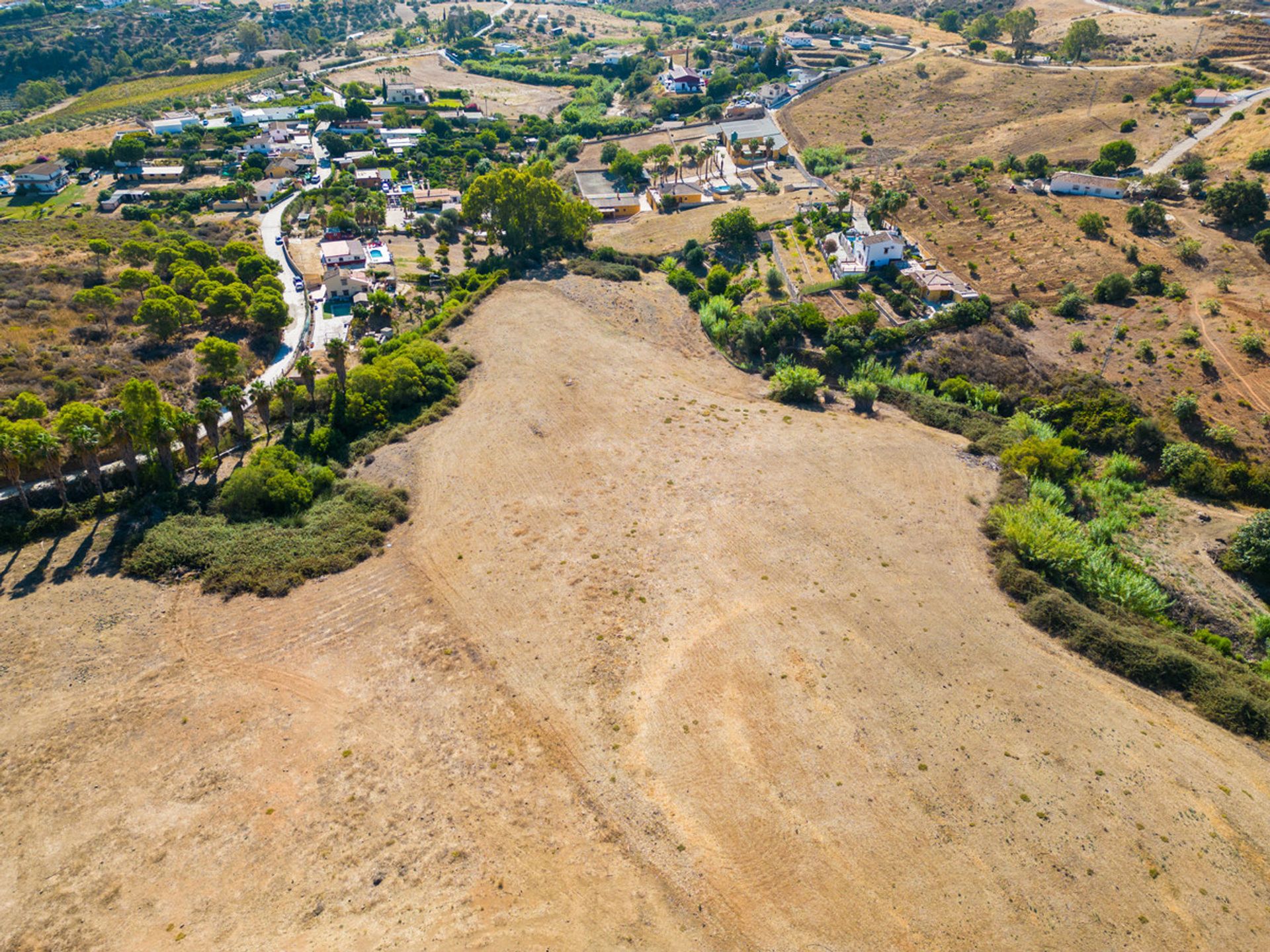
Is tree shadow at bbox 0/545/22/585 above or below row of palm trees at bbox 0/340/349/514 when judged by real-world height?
below

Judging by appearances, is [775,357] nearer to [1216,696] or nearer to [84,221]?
[1216,696]

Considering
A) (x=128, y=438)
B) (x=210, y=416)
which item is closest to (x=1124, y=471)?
(x=210, y=416)

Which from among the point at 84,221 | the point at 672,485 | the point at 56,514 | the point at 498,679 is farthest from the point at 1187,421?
the point at 84,221

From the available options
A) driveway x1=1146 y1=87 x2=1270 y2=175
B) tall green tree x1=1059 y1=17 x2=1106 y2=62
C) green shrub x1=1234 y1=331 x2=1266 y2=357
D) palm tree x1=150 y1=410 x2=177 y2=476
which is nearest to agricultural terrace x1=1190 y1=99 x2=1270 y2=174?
driveway x1=1146 y1=87 x2=1270 y2=175

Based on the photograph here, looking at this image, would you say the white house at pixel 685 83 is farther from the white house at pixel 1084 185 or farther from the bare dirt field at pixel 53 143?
the bare dirt field at pixel 53 143

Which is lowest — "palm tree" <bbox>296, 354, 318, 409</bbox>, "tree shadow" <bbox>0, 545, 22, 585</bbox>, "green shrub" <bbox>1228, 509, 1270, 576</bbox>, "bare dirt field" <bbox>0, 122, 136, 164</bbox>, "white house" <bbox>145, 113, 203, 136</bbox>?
"green shrub" <bbox>1228, 509, 1270, 576</bbox>

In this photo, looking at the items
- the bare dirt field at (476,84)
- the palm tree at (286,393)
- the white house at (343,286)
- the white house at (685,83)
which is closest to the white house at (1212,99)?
the white house at (685,83)

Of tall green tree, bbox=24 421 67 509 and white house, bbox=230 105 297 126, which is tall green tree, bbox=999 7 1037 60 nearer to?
white house, bbox=230 105 297 126

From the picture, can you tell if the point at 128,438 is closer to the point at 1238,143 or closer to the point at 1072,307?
the point at 1072,307
